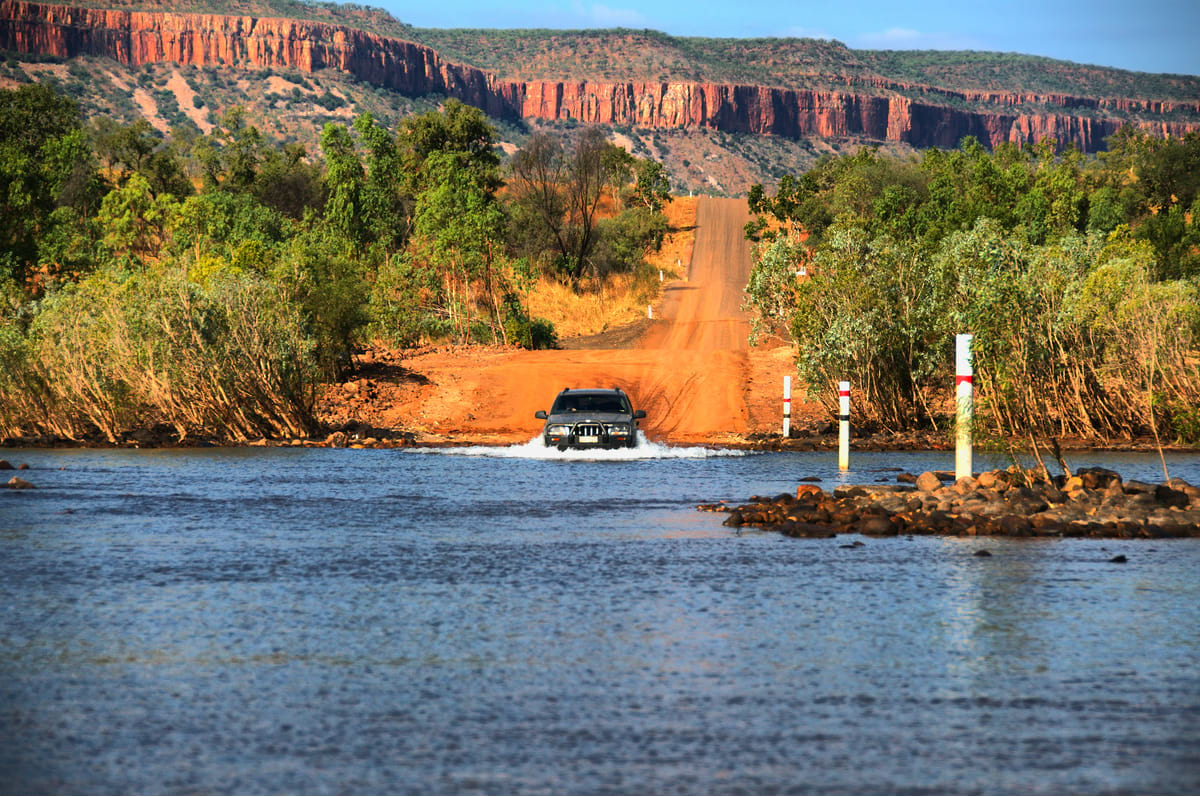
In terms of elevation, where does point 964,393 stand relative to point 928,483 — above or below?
above

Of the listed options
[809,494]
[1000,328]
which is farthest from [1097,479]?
[809,494]

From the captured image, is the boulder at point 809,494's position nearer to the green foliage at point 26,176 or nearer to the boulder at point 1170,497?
the boulder at point 1170,497

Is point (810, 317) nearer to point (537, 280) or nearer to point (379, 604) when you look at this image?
point (379, 604)

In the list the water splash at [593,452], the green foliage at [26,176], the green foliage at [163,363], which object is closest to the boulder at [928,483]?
the water splash at [593,452]

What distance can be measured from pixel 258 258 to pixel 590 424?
25.7 metres

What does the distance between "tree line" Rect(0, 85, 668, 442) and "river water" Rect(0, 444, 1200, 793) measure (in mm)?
16581

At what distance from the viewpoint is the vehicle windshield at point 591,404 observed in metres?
34.5

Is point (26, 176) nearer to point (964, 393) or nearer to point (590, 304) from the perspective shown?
point (590, 304)

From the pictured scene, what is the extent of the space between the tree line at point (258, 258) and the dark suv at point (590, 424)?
848 centimetres

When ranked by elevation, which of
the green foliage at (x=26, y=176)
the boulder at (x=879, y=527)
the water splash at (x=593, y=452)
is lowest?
the water splash at (x=593, y=452)

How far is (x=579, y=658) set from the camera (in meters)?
12.0

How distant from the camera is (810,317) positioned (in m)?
40.1

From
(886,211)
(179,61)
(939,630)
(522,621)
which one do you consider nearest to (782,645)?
(939,630)

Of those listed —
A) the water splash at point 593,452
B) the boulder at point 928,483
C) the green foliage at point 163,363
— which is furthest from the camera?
the green foliage at point 163,363
